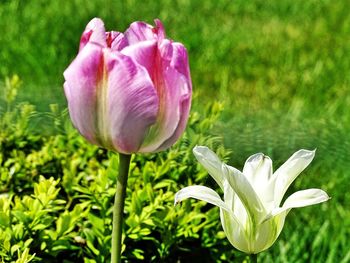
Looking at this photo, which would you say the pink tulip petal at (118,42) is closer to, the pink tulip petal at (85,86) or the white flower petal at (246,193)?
the pink tulip petal at (85,86)

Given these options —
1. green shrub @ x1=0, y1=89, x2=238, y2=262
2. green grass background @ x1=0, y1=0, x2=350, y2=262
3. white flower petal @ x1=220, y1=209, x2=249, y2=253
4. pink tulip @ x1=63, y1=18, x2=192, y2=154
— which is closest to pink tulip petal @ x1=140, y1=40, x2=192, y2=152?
pink tulip @ x1=63, y1=18, x2=192, y2=154

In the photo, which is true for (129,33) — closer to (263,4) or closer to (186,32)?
(186,32)

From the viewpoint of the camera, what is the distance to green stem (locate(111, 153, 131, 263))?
1278 mm

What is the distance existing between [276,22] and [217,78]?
99 cm

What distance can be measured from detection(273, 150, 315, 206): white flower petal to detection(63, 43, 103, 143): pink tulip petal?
31cm

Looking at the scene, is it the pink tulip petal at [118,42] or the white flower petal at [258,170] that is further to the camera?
the white flower petal at [258,170]

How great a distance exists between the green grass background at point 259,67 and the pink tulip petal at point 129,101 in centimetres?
135

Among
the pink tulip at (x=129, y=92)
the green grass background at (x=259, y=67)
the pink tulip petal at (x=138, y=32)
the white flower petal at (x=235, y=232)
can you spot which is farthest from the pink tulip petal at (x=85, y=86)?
the green grass background at (x=259, y=67)

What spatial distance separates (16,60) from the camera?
170 inches

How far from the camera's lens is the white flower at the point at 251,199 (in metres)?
1.29

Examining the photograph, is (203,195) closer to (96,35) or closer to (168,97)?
(168,97)

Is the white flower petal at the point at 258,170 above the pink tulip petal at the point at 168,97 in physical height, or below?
below

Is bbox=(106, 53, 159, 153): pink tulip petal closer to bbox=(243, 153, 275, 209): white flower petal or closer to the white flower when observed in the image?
the white flower

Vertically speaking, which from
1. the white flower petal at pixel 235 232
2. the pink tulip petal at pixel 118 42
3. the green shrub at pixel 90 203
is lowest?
the green shrub at pixel 90 203
